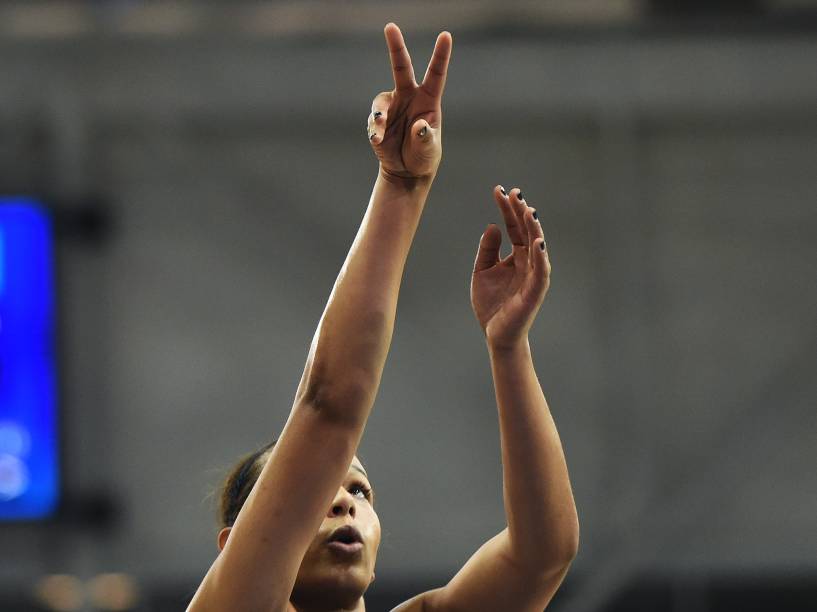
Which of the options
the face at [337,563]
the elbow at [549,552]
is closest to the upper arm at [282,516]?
the face at [337,563]

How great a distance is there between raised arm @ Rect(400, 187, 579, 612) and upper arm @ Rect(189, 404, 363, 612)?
0.72 feet

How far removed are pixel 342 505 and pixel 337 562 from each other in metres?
0.06

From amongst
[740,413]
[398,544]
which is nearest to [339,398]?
[398,544]

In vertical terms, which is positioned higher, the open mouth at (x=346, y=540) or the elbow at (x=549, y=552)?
the open mouth at (x=346, y=540)

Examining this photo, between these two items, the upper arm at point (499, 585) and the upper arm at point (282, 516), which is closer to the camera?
the upper arm at point (282, 516)

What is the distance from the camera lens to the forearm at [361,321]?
1157mm

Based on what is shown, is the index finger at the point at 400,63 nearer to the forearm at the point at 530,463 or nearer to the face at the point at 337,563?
the forearm at the point at 530,463

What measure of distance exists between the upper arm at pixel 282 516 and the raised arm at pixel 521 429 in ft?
0.72

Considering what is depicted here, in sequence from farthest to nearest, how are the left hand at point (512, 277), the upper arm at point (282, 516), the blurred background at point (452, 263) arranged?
1. the blurred background at point (452, 263)
2. the left hand at point (512, 277)
3. the upper arm at point (282, 516)

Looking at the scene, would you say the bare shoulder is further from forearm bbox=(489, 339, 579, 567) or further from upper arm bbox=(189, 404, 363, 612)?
upper arm bbox=(189, 404, 363, 612)

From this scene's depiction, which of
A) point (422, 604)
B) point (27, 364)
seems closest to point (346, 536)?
point (422, 604)

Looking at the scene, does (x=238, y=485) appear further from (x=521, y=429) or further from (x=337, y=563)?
(x=521, y=429)

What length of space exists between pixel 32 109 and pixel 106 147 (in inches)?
10.5

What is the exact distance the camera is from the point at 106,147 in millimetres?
4379
